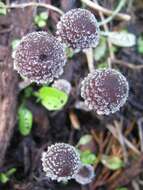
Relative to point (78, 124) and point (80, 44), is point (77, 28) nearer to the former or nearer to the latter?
point (80, 44)

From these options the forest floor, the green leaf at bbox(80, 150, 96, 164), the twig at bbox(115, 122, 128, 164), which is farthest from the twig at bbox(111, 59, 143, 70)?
the green leaf at bbox(80, 150, 96, 164)

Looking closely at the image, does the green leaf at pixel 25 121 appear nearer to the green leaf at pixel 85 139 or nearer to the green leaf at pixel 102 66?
the green leaf at pixel 85 139

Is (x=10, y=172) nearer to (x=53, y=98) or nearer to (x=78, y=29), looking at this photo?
(x=53, y=98)

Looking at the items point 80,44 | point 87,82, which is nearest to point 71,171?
point 87,82

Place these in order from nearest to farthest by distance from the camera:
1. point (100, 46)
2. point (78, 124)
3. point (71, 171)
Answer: point (71, 171) → point (78, 124) → point (100, 46)

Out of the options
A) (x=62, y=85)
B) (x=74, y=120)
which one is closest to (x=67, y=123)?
(x=74, y=120)
